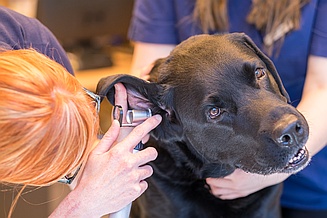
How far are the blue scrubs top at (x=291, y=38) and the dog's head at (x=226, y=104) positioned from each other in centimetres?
28

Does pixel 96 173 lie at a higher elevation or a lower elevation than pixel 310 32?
lower

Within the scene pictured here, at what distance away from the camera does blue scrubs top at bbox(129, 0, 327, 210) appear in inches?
55.1

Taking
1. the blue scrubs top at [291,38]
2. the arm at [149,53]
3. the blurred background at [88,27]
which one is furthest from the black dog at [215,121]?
the blurred background at [88,27]

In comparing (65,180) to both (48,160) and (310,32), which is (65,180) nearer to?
(48,160)

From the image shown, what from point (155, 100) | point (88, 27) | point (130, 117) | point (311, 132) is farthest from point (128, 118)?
point (88, 27)

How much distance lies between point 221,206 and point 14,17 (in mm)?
681

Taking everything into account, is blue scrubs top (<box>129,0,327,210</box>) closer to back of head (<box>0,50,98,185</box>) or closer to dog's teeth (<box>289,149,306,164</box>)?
dog's teeth (<box>289,149,306,164</box>)

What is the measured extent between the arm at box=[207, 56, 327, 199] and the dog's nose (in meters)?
0.24

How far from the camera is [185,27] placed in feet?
4.98

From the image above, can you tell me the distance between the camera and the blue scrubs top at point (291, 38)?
1.40 metres

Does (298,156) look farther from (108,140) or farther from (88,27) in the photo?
(88,27)

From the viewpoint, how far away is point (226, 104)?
107 centimetres

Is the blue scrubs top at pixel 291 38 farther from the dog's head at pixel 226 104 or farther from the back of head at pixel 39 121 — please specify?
the back of head at pixel 39 121

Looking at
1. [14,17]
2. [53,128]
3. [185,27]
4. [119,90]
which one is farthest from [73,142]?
[185,27]
